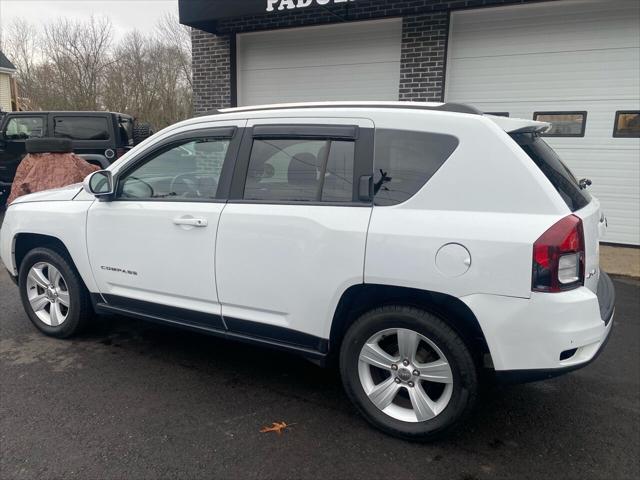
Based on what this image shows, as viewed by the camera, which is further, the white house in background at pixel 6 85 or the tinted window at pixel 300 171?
the white house in background at pixel 6 85

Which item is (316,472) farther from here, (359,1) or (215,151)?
(359,1)

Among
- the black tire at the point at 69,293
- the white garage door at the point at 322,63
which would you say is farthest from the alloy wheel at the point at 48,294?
the white garage door at the point at 322,63

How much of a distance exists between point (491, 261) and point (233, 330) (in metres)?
1.71

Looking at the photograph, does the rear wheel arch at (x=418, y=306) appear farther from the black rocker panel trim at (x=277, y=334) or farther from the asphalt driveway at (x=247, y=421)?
the asphalt driveway at (x=247, y=421)

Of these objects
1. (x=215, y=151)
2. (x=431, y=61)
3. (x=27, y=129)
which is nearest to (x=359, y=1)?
(x=431, y=61)

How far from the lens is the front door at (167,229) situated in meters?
3.38

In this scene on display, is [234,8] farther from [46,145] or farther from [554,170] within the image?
[554,170]

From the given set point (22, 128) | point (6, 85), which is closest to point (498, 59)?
point (22, 128)

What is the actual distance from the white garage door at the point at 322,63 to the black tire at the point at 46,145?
3.66m

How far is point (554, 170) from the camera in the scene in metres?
2.85

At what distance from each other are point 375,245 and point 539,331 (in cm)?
91

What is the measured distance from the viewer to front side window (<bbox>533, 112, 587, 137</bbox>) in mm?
7824

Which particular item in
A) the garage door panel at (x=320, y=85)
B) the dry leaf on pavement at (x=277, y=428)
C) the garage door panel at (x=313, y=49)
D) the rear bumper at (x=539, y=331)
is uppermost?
the garage door panel at (x=313, y=49)

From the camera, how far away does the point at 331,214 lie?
2945mm
